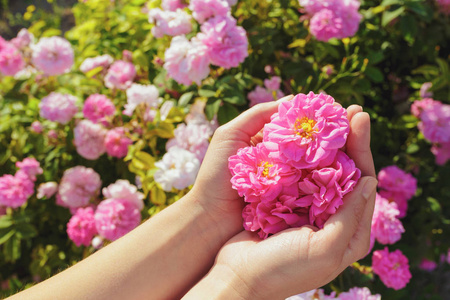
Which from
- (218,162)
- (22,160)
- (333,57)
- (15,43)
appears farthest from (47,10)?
(218,162)

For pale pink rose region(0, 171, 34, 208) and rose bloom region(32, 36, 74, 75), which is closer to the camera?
pale pink rose region(0, 171, 34, 208)

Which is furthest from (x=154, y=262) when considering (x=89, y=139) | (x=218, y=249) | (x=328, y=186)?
(x=89, y=139)

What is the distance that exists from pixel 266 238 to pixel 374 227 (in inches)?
23.4

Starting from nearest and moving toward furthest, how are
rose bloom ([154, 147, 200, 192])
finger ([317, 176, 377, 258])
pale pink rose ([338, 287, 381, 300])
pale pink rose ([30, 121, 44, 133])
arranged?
finger ([317, 176, 377, 258])
pale pink rose ([338, 287, 381, 300])
rose bloom ([154, 147, 200, 192])
pale pink rose ([30, 121, 44, 133])

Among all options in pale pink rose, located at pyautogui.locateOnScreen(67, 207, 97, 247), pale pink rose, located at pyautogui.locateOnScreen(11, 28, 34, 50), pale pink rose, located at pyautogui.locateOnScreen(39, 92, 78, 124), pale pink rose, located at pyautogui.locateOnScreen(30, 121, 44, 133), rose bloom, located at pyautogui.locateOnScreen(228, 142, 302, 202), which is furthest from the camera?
pale pink rose, located at pyautogui.locateOnScreen(11, 28, 34, 50)

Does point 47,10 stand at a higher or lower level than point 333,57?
lower

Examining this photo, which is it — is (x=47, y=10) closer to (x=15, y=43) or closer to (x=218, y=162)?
(x=15, y=43)

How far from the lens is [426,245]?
212 cm

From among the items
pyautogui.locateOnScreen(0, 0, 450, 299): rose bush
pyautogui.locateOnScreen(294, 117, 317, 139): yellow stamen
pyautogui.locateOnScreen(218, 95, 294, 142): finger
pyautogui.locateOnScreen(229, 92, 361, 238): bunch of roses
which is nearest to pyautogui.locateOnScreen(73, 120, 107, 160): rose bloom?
pyautogui.locateOnScreen(0, 0, 450, 299): rose bush

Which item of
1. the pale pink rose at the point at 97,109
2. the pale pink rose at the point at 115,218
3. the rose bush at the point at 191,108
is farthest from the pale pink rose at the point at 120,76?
the pale pink rose at the point at 115,218

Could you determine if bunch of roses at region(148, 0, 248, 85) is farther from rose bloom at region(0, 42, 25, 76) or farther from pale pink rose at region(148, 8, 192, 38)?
rose bloom at region(0, 42, 25, 76)

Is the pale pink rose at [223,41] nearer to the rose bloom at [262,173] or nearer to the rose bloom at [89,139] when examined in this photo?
the rose bloom at [262,173]

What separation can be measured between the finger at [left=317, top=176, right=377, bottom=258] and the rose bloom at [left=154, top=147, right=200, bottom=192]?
24.4 inches

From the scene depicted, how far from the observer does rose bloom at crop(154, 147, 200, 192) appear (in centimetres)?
151
